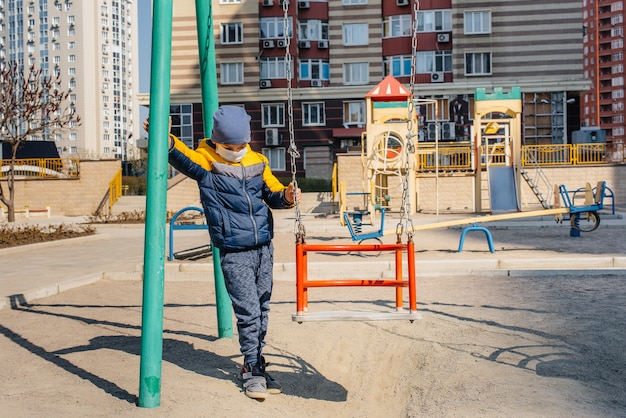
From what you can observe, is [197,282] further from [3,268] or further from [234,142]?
[234,142]

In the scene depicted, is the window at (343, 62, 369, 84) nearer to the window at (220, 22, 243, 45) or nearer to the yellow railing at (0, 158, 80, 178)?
the window at (220, 22, 243, 45)

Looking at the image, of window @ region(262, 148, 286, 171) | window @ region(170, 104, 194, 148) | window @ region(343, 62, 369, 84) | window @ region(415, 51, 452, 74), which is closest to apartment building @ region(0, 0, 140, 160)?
window @ region(170, 104, 194, 148)

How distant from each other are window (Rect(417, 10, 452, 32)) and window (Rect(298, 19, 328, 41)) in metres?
5.74

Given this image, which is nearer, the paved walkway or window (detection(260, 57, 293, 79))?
the paved walkway

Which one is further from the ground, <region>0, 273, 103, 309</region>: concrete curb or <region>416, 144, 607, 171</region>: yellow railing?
<region>416, 144, 607, 171</region>: yellow railing

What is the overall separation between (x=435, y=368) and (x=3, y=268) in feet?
28.6

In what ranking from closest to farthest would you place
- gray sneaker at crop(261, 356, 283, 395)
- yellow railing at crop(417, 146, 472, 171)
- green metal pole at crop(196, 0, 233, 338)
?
gray sneaker at crop(261, 356, 283, 395) → green metal pole at crop(196, 0, 233, 338) → yellow railing at crop(417, 146, 472, 171)

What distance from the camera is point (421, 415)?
423 cm

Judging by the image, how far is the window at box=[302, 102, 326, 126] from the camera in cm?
4231

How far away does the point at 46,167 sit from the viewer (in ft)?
103

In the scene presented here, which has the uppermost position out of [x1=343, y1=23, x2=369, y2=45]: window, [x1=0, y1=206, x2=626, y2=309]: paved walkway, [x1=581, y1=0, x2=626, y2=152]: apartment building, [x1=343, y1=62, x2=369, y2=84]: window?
[x1=581, y1=0, x2=626, y2=152]: apartment building

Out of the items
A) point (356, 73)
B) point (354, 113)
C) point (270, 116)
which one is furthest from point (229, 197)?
point (356, 73)

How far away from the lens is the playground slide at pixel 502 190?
64.1 feet

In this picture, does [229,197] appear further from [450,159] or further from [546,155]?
[546,155]
